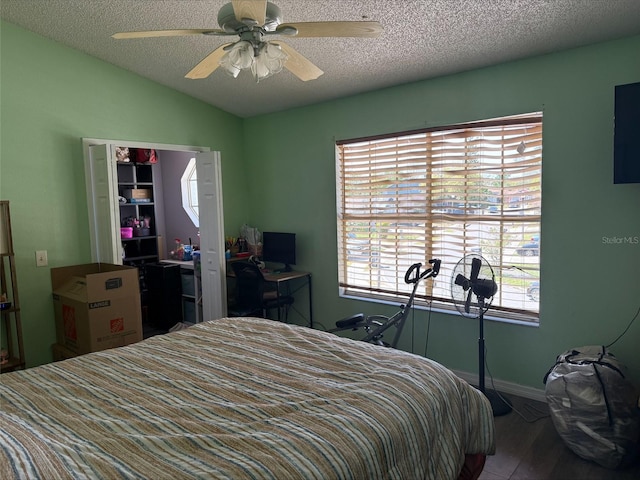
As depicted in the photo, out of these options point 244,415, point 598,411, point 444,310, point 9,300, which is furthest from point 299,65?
point 9,300

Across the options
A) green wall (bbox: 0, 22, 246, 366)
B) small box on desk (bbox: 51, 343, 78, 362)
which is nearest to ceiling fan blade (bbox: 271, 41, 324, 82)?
green wall (bbox: 0, 22, 246, 366)

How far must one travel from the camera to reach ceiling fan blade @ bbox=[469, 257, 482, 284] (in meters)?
2.78

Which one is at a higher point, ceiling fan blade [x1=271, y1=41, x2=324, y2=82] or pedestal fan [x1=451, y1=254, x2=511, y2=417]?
ceiling fan blade [x1=271, y1=41, x2=324, y2=82]

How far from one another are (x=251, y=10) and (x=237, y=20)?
0.11 m

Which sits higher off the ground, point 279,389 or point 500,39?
point 500,39

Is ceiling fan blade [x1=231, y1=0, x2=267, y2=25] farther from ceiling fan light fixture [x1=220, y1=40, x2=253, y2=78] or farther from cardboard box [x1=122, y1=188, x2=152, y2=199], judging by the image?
cardboard box [x1=122, y1=188, x2=152, y2=199]

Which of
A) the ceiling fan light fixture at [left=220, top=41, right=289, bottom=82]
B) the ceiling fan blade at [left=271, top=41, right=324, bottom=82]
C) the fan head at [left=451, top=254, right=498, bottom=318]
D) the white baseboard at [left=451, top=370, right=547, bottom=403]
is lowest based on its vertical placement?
the white baseboard at [left=451, top=370, right=547, bottom=403]

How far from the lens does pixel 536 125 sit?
2.95m

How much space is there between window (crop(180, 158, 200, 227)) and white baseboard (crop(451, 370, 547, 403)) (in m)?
3.80

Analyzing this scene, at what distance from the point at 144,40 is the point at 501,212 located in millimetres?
2938

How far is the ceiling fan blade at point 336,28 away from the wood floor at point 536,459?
7.47ft

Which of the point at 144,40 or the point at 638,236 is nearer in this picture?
the point at 638,236

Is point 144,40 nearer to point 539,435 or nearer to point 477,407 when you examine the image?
point 477,407

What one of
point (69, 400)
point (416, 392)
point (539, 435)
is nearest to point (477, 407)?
point (416, 392)
